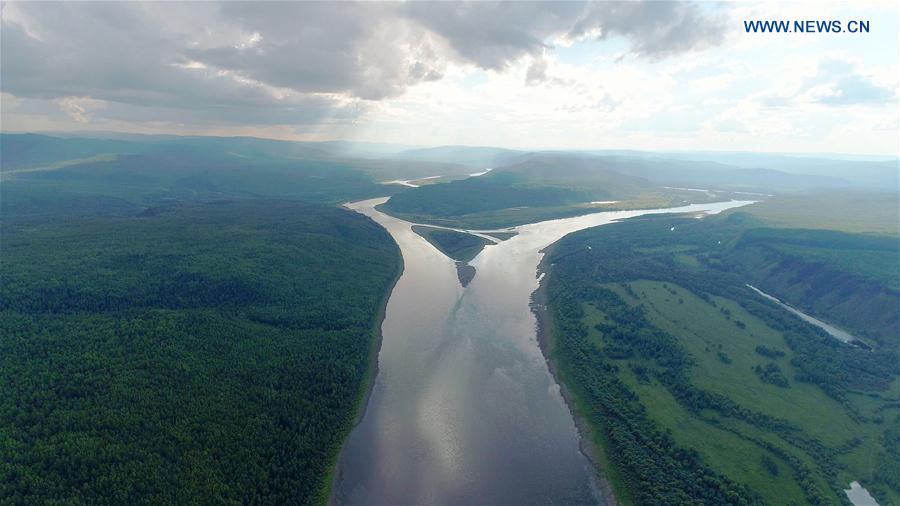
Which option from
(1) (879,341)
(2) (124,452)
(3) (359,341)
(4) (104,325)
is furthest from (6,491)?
(1) (879,341)

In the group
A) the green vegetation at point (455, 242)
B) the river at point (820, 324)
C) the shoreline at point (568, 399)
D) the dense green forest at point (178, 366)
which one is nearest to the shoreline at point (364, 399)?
the dense green forest at point (178, 366)

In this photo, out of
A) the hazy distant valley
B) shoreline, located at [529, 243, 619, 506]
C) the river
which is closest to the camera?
the hazy distant valley

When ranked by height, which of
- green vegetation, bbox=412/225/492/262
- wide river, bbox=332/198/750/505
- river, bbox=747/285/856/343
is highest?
green vegetation, bbox=412/225/492/262

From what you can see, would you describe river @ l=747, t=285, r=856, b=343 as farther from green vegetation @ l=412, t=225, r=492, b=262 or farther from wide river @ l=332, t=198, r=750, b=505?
green vegetation @ l=412, t=225, r=492, b=262

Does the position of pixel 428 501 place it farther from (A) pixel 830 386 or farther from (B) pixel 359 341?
(A) pixel 830 386

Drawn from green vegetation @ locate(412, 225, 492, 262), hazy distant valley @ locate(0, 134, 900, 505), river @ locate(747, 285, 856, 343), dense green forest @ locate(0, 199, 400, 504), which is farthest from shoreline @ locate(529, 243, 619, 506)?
river @ locate(747, 285, 856, 343)

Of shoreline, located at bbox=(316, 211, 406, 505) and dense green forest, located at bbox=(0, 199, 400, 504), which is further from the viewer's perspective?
shoreline, located at bbox=(316, 211, 406, 505)
